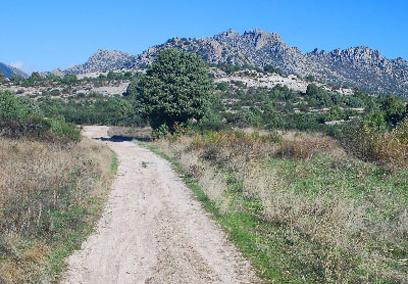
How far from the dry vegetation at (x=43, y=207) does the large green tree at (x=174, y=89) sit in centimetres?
1614

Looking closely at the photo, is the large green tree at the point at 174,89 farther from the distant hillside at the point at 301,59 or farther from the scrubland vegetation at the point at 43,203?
the distant hillside at the point at 301,59

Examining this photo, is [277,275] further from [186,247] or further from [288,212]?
[288,212]

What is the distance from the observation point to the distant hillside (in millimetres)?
135875

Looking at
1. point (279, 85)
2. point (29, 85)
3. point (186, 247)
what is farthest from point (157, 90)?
point (29, 85)

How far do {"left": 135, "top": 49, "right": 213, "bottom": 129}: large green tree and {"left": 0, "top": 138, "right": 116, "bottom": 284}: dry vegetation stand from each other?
16144mm

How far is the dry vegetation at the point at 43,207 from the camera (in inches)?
270

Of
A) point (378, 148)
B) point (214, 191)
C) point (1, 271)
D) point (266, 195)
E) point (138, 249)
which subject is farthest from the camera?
point (378, 148)

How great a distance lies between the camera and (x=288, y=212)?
9898 millimetres

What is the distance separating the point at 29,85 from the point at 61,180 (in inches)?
2911

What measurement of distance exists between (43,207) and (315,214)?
22.2 ft

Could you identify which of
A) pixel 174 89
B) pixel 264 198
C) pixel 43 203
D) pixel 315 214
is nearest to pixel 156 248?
pixel 43 203

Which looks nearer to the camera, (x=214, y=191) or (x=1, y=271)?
(x=1, y=271)

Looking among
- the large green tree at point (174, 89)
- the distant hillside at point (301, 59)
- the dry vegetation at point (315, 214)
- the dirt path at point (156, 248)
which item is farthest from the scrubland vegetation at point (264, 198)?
the distant hillside at point (301, 59)

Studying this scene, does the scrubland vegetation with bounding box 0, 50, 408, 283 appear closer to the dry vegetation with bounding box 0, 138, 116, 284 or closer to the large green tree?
the dry vegetation with bounding box 0, 138, 116, 284
